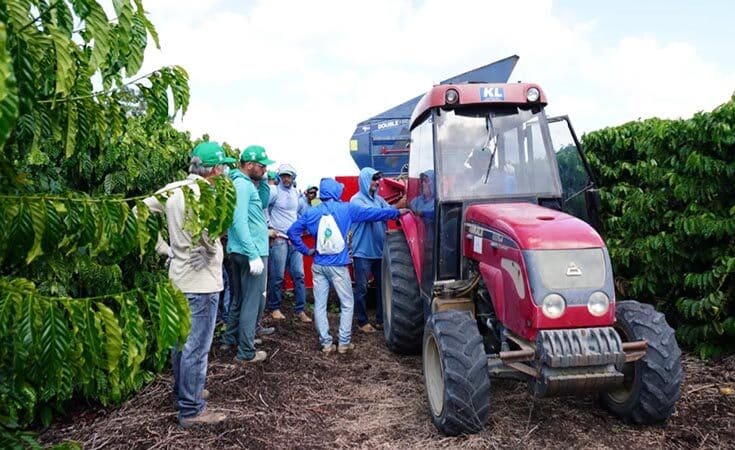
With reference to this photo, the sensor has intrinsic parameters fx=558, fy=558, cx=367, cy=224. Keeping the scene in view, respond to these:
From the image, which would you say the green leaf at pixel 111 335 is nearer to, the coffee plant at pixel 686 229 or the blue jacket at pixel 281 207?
the coffee plant at pixel 686 229

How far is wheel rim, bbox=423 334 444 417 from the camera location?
3.78 m

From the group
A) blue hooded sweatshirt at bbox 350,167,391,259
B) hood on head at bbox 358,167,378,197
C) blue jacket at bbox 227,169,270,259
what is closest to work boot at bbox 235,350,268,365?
blue jacket at bbox 227,169,270,259

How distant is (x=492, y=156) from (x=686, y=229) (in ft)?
6.06

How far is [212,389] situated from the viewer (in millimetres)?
4500

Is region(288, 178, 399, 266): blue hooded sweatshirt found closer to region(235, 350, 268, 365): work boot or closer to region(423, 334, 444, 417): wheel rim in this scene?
region(235, 350, 268, 365): work boot

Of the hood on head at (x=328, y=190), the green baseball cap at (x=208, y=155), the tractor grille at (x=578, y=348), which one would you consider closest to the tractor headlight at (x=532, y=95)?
the tractor grille at (x=578, y=348)

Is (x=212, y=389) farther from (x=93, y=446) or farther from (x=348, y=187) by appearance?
(x=348, y=187)

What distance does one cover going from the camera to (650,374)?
3.38 m

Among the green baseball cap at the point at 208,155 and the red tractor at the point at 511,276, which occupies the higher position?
the green baseball cap at the point at 208,155

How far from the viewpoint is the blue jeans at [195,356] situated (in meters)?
3.73

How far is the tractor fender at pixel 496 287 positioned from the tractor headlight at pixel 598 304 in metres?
0.55

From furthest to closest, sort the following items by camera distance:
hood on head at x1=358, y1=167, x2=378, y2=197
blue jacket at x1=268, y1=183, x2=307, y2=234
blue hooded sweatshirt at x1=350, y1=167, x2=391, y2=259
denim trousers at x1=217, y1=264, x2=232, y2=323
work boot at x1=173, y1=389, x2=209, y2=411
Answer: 1. blue jacket at x1=268, y1=183, x2=307, y2=234
2. blue hooded sweatshirt at x1=350, y1=167, x2=391, y2=259
3. denim trousers at x1=217, y1=264, x2=232, y2=323
4. hood on head at x1=358, y1=167, x2=378, y2=197
5. work boot at x1=173, y1=389, x2=209, y2=411

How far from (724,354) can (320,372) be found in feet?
11.5

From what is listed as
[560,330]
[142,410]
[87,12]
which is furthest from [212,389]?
[87,12]
